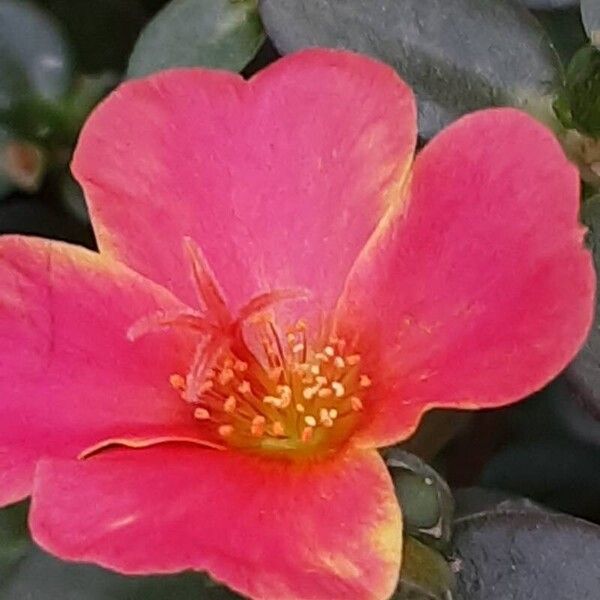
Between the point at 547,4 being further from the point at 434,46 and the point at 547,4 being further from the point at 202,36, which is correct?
the point at 202,36

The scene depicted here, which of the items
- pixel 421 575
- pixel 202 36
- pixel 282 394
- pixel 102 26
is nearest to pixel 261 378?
pixel 282 394

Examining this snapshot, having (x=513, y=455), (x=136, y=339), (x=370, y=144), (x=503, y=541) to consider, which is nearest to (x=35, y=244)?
(x=136, y=339)

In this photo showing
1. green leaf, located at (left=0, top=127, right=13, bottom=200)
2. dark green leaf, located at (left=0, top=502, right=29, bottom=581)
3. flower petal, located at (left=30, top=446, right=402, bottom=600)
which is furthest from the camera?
green leaf, located at (left=0, top=127, right=13, bottom=200)

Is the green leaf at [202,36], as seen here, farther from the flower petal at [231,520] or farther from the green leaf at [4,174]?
the flower petal at [231,520]

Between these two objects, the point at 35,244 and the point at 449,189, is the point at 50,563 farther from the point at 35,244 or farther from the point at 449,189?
the point at 449,189

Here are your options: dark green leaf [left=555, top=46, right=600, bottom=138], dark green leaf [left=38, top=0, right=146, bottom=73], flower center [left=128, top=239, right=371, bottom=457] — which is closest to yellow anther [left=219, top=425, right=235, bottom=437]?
flower center [left=128, top=239, right=371, bottom=457]

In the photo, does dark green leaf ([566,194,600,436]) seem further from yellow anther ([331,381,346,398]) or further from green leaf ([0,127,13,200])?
green leaf ([0,127,13,200])
